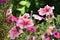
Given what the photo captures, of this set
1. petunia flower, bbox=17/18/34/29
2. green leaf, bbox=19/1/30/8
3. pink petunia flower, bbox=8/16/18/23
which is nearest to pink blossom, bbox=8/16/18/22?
pink petunia flower, bbox=8/16/18/23

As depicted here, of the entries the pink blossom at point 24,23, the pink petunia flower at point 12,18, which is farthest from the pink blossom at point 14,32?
the pink petunia flower at point 12,18

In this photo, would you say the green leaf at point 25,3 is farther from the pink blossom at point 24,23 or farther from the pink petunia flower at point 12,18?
the pink blossom at point 24,23

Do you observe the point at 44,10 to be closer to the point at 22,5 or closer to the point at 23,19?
the point at 23,19

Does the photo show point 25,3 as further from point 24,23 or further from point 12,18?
point 24,23

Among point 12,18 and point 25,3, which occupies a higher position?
point 12,18

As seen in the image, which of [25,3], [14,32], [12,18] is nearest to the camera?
[14,32]

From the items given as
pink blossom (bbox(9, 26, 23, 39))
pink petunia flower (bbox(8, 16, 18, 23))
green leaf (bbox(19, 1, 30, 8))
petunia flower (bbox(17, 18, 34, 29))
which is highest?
petunia flower (bbox(17, 18, 34, 29))

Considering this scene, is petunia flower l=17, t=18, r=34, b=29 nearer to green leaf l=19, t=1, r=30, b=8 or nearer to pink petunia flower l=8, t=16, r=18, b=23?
pink petunia flower l=8, t=16, r=18, b=23

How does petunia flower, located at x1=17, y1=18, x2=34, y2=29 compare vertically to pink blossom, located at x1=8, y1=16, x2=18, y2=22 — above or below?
above

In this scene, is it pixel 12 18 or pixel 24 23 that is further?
pixel 12 18

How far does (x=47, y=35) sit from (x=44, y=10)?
12.4 inches

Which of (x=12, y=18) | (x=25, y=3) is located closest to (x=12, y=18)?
(x=12, y=18)

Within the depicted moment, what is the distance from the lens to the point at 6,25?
2.88m

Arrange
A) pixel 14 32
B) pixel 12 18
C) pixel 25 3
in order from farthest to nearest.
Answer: pixel 25 3
pixel 12 18
pixel 14 32
